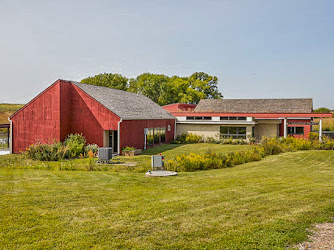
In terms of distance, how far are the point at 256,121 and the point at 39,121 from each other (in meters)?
21.7

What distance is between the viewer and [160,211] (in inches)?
276

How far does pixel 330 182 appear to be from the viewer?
34.7 feet

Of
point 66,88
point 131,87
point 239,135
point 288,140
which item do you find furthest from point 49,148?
point 131,87

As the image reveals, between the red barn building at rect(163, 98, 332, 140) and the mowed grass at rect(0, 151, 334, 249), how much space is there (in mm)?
20402

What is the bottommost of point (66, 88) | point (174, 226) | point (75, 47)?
point (174, 226)

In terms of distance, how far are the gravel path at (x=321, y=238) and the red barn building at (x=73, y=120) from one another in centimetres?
1715

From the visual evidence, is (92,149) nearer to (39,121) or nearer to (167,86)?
(39,121)

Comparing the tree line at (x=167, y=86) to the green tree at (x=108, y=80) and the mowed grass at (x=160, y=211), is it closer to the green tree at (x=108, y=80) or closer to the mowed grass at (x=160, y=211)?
the green tree at (x=108, y=80)

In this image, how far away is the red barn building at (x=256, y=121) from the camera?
31.6 metres

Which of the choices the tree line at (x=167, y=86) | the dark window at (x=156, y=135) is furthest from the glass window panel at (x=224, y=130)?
the tree line at (x=167, y=86)

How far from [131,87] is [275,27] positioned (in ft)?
181

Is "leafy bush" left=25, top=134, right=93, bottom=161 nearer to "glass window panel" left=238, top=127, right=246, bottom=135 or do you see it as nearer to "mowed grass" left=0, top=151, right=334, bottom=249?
"mowed grass" left=0, top=151, right=334, bottom=249

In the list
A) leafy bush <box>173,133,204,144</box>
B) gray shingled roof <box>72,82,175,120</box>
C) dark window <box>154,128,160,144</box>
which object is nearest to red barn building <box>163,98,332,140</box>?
leafy bush <box>173,133,204,144</box>

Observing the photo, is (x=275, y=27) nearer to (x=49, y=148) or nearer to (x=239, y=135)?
(x=239, y=135)
